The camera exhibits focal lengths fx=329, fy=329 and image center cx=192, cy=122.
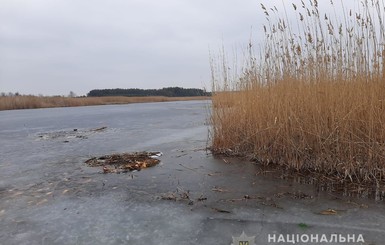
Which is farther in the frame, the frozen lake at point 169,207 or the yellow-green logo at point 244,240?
the frozen lake at point 169,207

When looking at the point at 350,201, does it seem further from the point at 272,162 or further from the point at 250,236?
the point at 272,162

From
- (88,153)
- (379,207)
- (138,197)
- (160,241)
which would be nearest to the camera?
(160,241)

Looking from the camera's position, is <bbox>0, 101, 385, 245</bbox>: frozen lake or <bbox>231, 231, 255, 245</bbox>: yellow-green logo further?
<bbox>0, 101, 385, 245</bbox>: frozen lake

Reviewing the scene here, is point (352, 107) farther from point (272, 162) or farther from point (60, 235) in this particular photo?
point (60, 235)

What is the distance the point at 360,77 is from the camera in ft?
12.0

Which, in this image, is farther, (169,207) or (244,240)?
(169,207)

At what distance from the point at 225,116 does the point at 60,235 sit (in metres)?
3.47

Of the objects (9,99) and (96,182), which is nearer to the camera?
(96,182)

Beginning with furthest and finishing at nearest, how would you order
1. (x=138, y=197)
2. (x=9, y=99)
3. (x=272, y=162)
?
(x=9, y=99) → (x=272, y=162) → (x=138, y=197)

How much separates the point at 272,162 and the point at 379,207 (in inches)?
71.0

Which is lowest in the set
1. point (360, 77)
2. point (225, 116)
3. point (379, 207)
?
point (379, 207)

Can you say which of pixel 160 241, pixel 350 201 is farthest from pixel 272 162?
pixel 160 241

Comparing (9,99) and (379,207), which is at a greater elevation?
(9,99)

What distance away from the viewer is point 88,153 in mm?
5844
